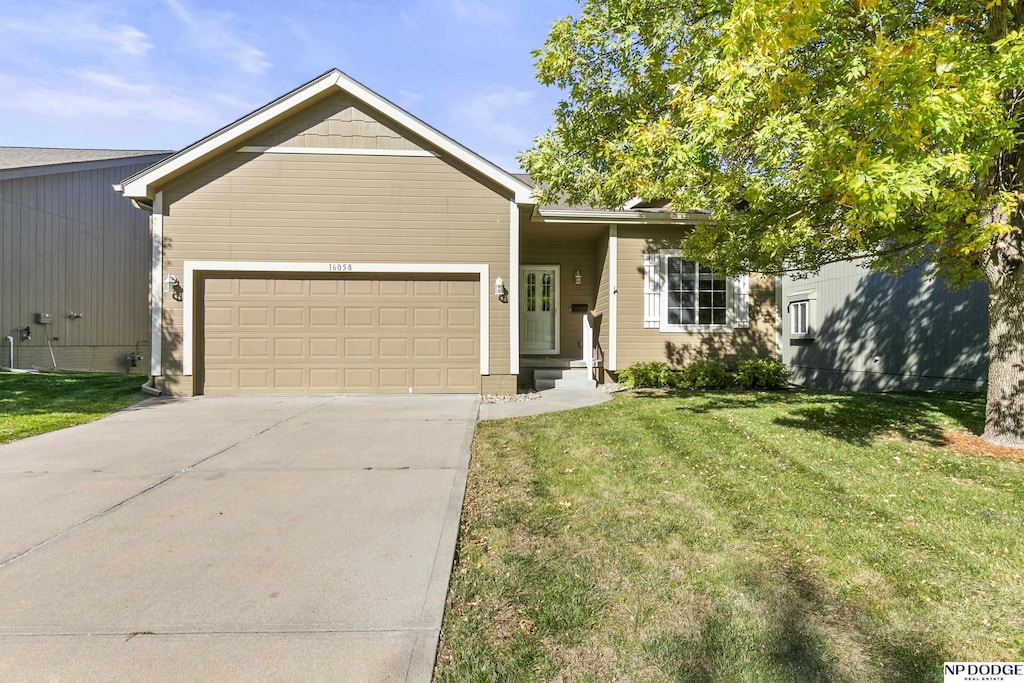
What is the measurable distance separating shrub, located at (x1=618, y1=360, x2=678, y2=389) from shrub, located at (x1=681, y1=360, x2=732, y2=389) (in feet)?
0.77

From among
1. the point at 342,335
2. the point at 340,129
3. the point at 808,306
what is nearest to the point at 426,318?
the point at 342,335

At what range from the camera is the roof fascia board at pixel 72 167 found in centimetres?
1294

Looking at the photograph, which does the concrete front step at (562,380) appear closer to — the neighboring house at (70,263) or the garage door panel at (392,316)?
the garage door panel at (392,316)

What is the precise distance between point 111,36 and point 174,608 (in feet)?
38.4

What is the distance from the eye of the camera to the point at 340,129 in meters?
9.56

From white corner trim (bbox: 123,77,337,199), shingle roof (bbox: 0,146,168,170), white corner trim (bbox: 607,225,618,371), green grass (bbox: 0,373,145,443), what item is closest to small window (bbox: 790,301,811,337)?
white corner trim (bbox: 607,225,618,371)

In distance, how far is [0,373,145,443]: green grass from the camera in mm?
6727

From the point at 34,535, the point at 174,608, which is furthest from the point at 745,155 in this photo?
the point at 34,535

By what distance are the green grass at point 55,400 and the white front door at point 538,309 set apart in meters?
7.57

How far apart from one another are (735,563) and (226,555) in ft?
10.2

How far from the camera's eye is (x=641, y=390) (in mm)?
10031

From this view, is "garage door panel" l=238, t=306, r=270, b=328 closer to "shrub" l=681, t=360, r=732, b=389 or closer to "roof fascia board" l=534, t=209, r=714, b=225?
"roof fascia board" l=534, t=209, r=714, b=225

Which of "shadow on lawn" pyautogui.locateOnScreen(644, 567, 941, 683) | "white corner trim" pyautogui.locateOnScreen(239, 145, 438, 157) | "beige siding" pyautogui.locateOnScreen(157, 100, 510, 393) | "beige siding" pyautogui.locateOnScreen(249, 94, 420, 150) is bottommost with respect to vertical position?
"shadow on lawn" pyautogui.locateOnScreen(644, 567, 941, 683)

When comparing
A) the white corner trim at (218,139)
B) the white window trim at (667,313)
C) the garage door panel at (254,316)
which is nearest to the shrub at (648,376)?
the white window trim at (667,313)
